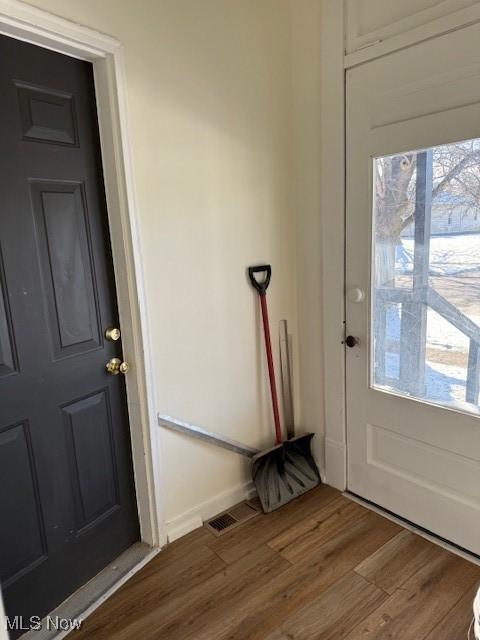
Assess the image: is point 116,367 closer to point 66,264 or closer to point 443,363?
point 66,264

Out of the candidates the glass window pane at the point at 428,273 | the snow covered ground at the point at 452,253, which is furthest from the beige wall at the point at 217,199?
the snow covered ground at the point at 452,253

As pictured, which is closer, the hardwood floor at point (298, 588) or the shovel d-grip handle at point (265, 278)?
the hardwood floor at point (298, 588)

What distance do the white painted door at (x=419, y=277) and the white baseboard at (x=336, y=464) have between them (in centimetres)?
15

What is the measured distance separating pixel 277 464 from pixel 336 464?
312 millimetres

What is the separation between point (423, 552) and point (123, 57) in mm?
2298

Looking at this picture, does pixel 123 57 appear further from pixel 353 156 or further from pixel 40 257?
pixel 353 156

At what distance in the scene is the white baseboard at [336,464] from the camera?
2.33m

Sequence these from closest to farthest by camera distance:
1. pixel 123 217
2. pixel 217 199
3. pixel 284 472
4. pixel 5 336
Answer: pixel 5 336 → pixel 123 217 → pixel 217 199 → pixel 284 472

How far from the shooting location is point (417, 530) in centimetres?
205

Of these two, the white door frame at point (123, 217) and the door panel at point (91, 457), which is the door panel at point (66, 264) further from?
the door panel at point (91, 457)

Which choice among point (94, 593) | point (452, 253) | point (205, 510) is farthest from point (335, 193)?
point (94, 593)

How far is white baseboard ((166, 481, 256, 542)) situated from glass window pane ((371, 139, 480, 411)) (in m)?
0.91

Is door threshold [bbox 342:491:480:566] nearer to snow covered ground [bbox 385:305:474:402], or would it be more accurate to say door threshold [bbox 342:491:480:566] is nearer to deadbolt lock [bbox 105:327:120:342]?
snow covered ground [bbox 385:305:474:402]

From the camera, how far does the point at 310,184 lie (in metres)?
2.23
